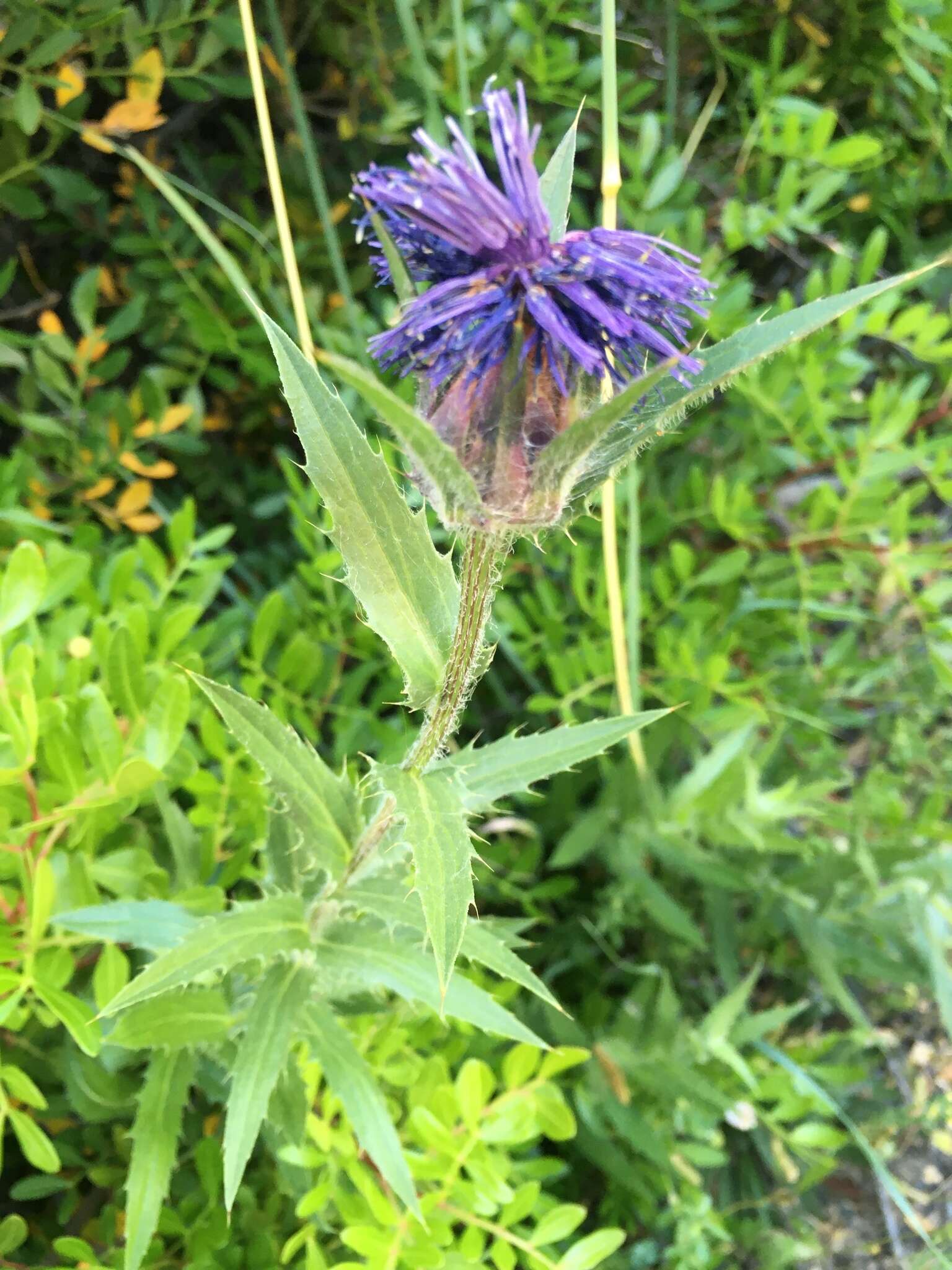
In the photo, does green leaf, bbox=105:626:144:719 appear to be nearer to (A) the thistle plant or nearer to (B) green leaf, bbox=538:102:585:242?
(A) the thistle plant

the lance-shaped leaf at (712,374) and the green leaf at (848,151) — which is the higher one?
the green leaf at (848,151)

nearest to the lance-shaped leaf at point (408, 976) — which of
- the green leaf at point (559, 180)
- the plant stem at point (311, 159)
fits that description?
the green leaf at point (559, 180)

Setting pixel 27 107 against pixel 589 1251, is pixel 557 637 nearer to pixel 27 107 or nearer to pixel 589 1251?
pixel 589 1251

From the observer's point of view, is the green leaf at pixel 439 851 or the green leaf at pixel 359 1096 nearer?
the green leaf at pixel 439 851

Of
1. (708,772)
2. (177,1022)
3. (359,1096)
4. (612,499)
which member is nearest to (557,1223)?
(359,1096)

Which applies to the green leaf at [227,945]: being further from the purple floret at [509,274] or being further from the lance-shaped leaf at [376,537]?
the purple floret at [509,274]

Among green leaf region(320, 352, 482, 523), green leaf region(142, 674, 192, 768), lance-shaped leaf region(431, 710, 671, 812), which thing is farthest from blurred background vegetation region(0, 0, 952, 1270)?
green leaf region(320, 352, 482, 523)
